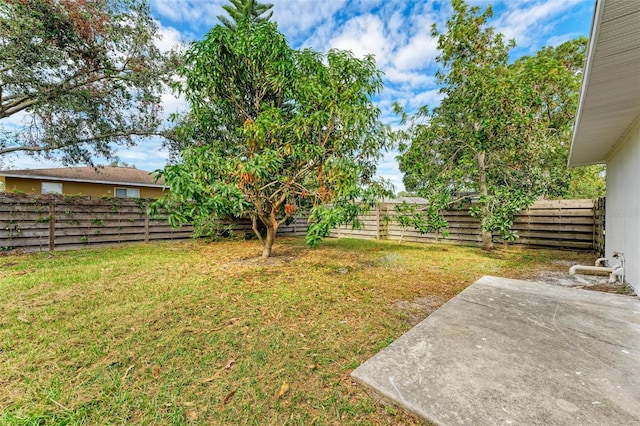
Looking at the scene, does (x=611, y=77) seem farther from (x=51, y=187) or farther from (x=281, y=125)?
(x=51, y=187)

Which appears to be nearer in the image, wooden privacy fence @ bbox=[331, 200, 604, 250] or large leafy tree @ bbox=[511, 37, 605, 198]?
large leafy tree @ bbox=[511, 37, 605, 198]

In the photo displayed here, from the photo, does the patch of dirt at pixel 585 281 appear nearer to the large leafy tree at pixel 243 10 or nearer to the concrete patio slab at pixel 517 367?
the concrete patio slab at pixel 517 367

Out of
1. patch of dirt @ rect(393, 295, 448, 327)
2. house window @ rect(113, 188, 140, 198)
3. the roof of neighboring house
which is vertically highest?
the roof of neighboring house

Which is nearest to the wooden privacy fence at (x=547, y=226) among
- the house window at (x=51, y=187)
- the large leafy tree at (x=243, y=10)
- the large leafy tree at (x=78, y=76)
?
the large leafy tree at (x=78, y=76)

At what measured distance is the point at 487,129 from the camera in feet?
21.8

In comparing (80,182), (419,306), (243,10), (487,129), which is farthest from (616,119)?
(80,182)

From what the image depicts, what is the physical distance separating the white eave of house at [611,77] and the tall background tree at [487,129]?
2.05 m

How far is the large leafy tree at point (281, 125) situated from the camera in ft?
13.7

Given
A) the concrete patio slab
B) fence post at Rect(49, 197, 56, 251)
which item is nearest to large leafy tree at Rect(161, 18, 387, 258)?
the concrete patio slab

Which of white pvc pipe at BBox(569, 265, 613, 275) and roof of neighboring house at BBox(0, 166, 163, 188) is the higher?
roof of neighboring house at BBox(0, 166, 163, 188)

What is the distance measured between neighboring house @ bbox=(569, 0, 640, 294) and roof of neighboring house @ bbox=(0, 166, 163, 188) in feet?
39.1

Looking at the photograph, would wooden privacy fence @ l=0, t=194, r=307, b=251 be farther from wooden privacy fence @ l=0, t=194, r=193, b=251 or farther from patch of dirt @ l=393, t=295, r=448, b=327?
patch of dirt @ l=393, t=295, r=448, b=327

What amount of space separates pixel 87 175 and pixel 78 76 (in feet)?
25.3

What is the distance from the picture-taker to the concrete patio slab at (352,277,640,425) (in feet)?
4.44
